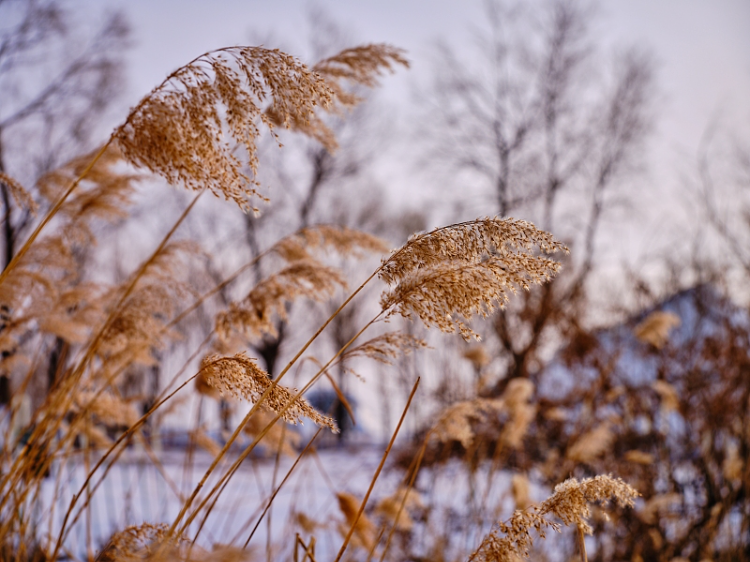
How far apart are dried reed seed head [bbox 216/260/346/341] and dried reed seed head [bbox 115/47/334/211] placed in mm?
600

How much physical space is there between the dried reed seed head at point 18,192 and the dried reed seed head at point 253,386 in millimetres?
957

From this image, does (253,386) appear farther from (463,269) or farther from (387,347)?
(463,269)

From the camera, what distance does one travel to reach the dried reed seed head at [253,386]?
3.45 feet

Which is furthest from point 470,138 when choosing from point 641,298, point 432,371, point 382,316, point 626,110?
point 382,316

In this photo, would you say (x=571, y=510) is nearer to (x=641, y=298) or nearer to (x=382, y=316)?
(x=382, y=316)

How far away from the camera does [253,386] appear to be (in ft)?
3.61

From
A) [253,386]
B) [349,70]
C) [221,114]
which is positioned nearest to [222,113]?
[221,114]

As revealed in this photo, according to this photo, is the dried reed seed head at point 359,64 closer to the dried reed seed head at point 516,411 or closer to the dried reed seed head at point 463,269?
the dried reed seed head at point 463,269

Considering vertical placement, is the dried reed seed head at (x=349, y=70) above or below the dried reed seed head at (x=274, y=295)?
above

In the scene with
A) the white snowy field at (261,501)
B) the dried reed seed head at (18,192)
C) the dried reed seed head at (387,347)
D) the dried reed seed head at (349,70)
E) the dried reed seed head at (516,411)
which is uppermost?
the dried reed seed head at (349,70)

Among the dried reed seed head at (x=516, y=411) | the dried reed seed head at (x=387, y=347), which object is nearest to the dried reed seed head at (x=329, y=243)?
the dried reed seed head at (x=387, y=347)

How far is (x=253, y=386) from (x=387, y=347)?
0.35m

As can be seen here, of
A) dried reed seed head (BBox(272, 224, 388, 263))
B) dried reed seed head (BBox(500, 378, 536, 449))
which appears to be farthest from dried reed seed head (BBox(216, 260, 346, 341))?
dried reed seed head (BBox(500, 378, 536, 449))

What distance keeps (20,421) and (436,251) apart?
21.3ft
